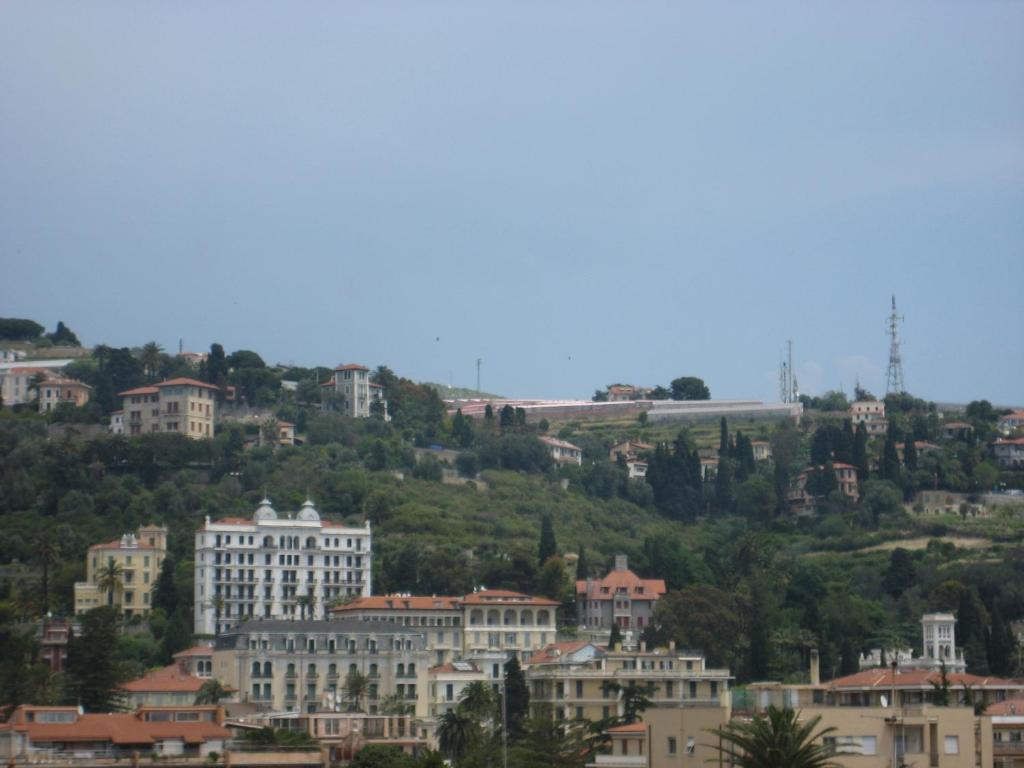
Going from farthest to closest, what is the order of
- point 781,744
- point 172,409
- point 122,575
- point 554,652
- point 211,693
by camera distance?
point 172,409
point 122,575
point 554,652
point 211,693
point 781,744

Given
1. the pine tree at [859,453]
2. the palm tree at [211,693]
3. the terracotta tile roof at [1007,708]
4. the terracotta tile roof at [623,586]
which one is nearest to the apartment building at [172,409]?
the terracotta tile roof at [623,586]

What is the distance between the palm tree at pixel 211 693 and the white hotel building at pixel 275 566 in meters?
25.9

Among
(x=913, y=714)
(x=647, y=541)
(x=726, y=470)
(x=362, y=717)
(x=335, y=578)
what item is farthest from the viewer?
(x=726, y=470)

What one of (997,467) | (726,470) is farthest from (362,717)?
(997,467)

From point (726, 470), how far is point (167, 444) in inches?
1767

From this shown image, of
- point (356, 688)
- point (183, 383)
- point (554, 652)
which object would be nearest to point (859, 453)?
point (183, 383)

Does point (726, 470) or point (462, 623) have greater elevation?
point (726, 470)

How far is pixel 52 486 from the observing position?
165 m

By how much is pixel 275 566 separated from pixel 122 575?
30.8ft

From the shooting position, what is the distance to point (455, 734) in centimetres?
10544

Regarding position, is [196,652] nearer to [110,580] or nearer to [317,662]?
[317,662]

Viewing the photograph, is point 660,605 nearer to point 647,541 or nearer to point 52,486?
point 647,541

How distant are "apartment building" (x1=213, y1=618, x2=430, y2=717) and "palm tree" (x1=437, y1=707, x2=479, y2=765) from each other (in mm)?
12617

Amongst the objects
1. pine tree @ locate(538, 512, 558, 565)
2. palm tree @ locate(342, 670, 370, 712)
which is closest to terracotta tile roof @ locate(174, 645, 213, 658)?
palm tree @ locate(342, 670, 370, 712)
